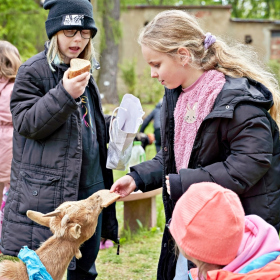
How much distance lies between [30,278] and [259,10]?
35836 mm

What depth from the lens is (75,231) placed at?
2615mm

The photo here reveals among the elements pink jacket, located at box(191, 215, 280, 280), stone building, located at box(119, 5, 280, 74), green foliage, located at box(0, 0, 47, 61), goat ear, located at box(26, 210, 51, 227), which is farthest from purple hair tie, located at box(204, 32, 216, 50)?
stone building, located at box(119, 5, 280, 74)

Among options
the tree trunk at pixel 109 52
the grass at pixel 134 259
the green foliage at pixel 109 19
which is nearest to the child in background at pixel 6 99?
the grass at pixel 134 259

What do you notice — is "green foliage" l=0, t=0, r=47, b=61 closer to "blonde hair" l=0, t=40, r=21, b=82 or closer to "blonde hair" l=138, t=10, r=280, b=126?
"blonde hair" l=0, t=40, r=21, b=82

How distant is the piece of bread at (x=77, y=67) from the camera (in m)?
2.79

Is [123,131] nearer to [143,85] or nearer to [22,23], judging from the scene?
[22,23]

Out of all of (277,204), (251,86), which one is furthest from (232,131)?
(277,204)

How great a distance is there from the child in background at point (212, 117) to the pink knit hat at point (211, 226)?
343 millimetres

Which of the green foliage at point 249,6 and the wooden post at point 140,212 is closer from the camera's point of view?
the wooden post at point 140,212

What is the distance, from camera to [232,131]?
7.46 ft

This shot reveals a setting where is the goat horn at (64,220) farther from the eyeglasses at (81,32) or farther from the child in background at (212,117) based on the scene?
the eyeglasses at (81,32)

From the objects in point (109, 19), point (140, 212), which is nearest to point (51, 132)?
point (140, 212)

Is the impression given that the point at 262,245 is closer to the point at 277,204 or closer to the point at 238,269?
the point at 238,269

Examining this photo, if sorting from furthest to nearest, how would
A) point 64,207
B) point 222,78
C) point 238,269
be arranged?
point 64,207
point 222,78
point 238,269
